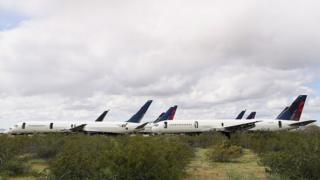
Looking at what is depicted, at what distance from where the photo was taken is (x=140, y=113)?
74812 mm

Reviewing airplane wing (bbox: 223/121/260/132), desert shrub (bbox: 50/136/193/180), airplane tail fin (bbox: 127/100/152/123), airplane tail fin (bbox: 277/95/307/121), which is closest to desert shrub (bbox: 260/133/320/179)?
desert shrub (bbox: 50/136/193/180)

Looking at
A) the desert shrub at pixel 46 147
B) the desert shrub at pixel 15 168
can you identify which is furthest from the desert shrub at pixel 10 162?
the desert shrub at pixel 46 147

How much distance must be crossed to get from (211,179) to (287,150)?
5065 millimetres

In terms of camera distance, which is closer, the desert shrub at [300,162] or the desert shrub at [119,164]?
the desert shrub at [119,164]

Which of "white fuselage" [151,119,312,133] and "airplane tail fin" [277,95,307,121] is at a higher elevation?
"airplane tail fin" [277,95,307,121]

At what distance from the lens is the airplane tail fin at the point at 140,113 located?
242 feet

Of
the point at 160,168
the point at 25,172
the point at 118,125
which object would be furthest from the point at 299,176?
the point at 118,125

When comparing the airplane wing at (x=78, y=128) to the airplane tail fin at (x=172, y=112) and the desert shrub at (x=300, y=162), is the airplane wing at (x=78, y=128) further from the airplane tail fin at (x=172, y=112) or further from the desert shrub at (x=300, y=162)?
the desert shrub at (x=300, y=162)

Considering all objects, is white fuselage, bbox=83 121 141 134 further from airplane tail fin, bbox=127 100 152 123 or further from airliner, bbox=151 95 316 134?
airliner, bbox=151 95 316 134

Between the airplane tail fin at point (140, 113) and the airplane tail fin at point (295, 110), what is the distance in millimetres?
22322

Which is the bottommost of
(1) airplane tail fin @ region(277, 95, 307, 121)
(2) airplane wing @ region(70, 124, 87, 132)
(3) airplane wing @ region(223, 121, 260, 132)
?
(3) airplane wing @ region(223, 121, 260, 132)

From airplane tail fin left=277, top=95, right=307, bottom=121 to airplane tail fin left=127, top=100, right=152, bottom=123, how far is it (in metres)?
22.3

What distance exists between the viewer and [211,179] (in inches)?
821

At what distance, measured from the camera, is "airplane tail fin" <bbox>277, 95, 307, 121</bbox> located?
6731cm
